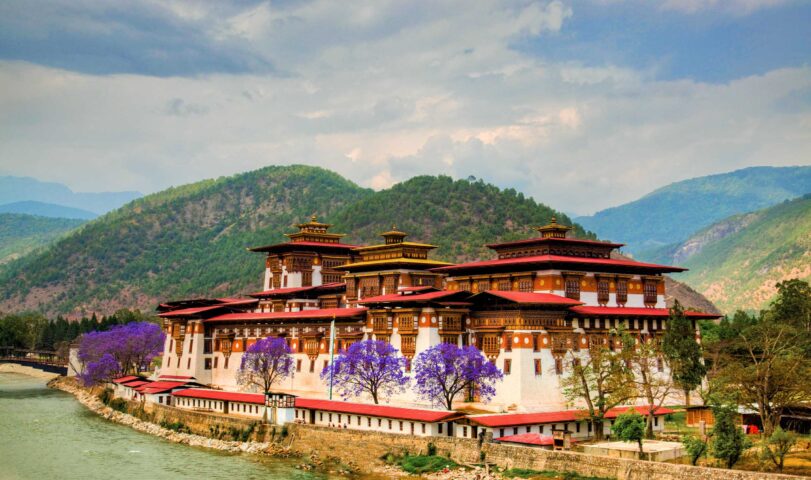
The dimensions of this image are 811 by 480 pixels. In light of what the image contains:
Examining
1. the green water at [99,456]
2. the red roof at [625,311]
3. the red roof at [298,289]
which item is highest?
the red roof at [298,289]

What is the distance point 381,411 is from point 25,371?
102652 millimetres

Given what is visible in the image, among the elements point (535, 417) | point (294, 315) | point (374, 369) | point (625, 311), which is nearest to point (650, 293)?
point (625, 311)

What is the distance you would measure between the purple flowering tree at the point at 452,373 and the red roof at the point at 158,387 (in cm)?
3110

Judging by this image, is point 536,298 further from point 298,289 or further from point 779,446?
point 298,289

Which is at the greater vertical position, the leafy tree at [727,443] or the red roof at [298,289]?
the red roof at [298,289]

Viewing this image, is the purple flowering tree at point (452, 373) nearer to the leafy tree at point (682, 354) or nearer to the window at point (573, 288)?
the window at point (573, 288)

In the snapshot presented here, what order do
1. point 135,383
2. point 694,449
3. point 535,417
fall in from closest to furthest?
point 694,449 → point 535,417 → point 135,383

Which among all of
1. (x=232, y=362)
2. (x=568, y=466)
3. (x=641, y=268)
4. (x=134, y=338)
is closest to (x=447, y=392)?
(x=568, y=466)

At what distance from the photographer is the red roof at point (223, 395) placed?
240 ft

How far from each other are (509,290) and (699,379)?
15827mm

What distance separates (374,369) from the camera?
224 ft

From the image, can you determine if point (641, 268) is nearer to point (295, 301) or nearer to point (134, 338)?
point (295, 301)

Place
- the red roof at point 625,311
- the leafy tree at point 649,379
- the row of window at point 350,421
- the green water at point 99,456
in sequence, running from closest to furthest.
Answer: the row of window at point 350,421
the green water at point 99,456
the leafy tree at point 649,379
the red roof at point 625,311

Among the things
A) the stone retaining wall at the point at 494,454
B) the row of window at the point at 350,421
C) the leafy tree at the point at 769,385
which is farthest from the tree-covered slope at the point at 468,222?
the leafy tree at the point at 769,385
